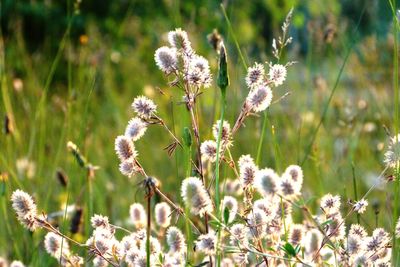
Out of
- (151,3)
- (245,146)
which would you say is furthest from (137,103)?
(151,3)

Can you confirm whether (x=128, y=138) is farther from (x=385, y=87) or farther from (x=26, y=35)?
(x=26, y=35)

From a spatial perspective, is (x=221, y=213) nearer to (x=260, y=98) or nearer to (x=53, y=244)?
(x=260, y=98)

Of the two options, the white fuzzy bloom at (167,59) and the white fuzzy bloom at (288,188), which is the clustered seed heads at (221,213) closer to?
the white fuzzy bloom at (167,59)

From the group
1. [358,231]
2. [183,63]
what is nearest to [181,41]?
[183,63]

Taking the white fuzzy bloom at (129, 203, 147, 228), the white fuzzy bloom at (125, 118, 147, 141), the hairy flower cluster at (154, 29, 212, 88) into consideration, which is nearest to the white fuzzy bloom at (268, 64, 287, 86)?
the hairy flower cluster at (154, 29, 212, 88)

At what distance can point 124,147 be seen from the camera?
1.11 meters

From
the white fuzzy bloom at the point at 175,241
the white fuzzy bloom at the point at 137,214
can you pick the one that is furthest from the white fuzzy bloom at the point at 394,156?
the white fuzzy bloom at the point at 137,214

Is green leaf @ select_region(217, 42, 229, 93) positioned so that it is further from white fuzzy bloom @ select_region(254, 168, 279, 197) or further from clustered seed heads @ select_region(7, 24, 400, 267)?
white fuzzy bloom @ select_region(254, 168, 279, 197)

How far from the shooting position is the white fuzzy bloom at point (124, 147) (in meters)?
1.11

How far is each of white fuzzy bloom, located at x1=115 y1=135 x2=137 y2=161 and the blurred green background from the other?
95 mm

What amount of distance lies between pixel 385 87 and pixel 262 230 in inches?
96.6

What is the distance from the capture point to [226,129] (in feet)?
3.95

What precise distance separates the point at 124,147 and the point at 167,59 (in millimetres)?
153

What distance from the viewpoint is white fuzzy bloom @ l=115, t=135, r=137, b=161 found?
1.11 m
